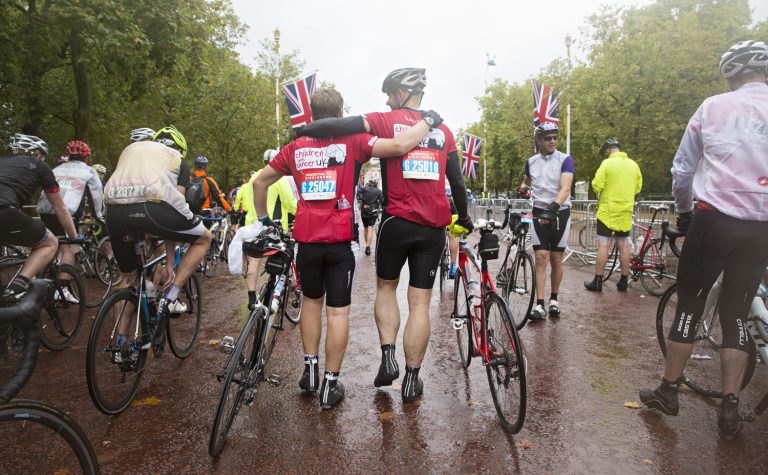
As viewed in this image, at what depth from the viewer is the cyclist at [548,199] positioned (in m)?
5.97

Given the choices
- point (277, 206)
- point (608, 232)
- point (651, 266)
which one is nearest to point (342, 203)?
point (277, 206)

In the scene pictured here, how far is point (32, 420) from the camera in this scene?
6.16 feet

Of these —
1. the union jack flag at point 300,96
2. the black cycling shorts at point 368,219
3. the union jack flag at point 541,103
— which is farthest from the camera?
the black cycling shorts at point 368,219

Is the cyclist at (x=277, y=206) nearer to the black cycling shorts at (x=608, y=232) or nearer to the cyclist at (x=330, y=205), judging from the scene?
the cyclist at (x=330, y=205)

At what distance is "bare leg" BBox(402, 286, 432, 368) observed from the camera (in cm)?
376

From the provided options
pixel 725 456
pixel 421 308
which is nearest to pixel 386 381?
pixel 421 308

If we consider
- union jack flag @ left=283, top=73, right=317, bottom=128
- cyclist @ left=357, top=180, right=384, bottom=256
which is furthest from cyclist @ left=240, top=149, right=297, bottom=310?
cyclist @ left=357, top=180, right=384, bottom=256

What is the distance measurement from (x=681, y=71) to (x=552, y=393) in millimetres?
25473

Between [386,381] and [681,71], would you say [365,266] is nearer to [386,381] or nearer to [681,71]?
[386,381]

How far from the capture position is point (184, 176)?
4.80 meters

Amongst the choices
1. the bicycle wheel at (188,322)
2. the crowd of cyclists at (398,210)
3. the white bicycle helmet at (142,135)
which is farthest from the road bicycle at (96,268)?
the white bicycle helmet at (142,135)

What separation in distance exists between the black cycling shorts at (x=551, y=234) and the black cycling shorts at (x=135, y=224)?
152 inches

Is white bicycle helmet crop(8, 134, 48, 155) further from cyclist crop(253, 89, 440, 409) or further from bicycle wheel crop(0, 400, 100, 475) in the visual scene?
bicycle wheel crop(0, 400, 100, 475)

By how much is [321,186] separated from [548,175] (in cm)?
353
